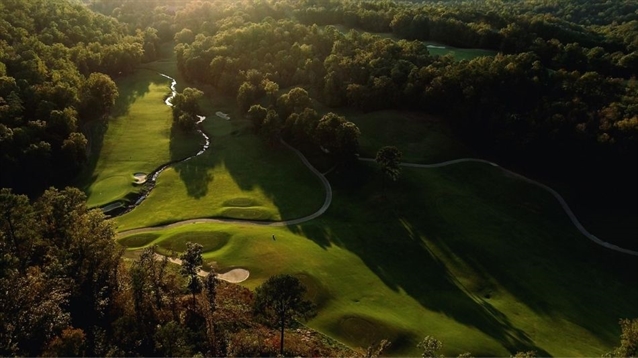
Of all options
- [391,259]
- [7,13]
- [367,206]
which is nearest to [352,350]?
A: [391,259]

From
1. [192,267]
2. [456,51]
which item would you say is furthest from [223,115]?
[192,267]

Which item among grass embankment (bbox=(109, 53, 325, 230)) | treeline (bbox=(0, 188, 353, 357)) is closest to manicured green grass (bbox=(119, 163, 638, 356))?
grass embankment (bbox=(109, 53, 325, 230))

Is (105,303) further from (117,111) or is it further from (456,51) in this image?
(456,51)

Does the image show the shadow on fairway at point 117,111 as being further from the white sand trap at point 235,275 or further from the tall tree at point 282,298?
the tall tree at point 282,298

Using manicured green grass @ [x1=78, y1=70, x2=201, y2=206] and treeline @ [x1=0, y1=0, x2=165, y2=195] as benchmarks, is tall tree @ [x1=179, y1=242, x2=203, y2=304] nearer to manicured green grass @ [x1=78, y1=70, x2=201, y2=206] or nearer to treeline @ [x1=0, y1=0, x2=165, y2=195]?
manicured green grass @ [x1=78, y1=70, x2=201, y2=206]

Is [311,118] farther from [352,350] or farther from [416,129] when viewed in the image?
[352,350]

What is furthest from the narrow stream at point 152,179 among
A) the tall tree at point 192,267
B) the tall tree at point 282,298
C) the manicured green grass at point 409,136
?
the tall tree at point 282,298
